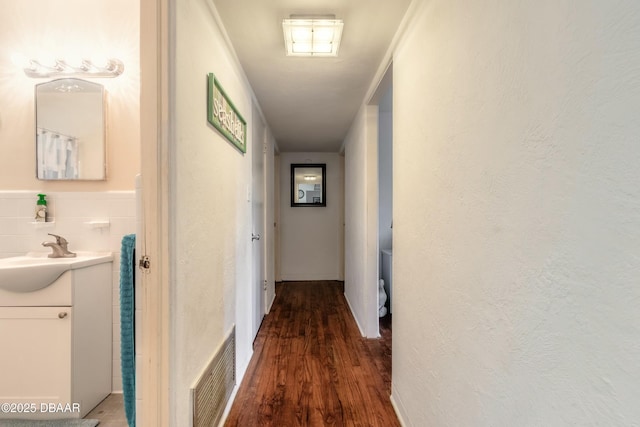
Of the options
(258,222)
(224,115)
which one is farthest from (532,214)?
(258,222)

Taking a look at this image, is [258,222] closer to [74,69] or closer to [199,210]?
[199,210]

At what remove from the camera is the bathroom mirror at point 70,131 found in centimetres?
177

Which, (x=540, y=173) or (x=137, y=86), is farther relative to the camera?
(x=137, y=86)

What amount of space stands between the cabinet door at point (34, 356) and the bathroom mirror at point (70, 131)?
0.82 meters

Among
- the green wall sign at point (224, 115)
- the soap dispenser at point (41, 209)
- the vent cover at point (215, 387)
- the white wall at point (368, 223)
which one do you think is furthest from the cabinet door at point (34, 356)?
the white wall at point (368, 223)

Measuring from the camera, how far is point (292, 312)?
3.24 meters

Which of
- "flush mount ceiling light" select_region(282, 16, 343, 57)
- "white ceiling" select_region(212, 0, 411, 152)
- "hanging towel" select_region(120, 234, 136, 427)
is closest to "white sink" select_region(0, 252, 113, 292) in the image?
"hanging towel" select_region(120, 234, 136, 427)

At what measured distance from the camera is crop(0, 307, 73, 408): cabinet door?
1472 millimetres

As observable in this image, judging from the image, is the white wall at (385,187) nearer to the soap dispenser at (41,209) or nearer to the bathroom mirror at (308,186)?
the bathroom mirror at (308,186)

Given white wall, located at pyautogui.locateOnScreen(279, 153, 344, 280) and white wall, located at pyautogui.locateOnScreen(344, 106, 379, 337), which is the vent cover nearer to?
white wall, located at pyautogui.locateOnScreen(344, 106, 379, 337)

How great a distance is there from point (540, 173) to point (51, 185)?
2460mm

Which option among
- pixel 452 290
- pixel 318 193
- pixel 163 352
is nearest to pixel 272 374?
pixel 163 352

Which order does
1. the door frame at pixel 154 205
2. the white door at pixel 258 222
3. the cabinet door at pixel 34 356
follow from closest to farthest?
the door frame at pixel 154 205 → the cabinet door at pixel 34 356 → the white door at pixel 258 222

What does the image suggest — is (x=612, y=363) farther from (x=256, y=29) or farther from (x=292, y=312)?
(x=292, y=312)
